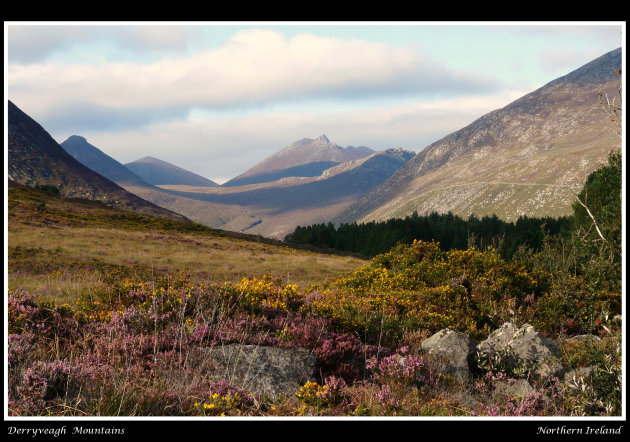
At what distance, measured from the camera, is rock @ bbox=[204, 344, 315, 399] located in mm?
5453

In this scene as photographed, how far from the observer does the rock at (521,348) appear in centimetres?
731

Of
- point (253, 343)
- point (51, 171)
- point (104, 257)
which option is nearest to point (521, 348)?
point (253, 343)

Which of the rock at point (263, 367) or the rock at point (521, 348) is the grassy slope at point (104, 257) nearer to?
the rock at point (263, 367)

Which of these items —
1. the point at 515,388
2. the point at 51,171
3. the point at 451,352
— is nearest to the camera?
the point at 515,388

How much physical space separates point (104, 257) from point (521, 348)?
28705 mm

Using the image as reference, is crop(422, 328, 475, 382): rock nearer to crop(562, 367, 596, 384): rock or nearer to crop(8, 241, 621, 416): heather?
crop(8, 241, 621, 416): heather

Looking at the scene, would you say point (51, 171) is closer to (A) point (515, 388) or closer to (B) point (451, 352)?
(B) point (451, 352)

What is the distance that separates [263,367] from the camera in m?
5.75

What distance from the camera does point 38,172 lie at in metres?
131

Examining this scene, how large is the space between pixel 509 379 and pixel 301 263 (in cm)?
3280
